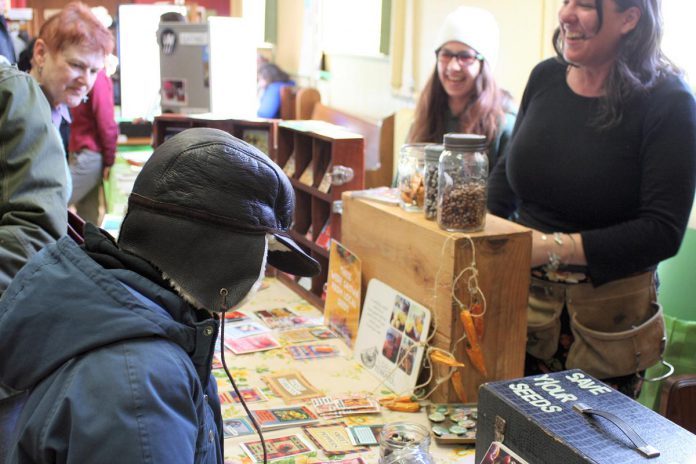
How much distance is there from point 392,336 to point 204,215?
0.96 m

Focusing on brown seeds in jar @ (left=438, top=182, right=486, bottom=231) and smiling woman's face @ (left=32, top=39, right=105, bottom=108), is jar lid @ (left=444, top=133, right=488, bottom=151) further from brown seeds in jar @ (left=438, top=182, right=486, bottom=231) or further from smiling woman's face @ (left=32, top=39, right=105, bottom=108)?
smiling woman's face @ (left=32, top=39, right=105, bottom=108)

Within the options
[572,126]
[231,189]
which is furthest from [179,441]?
[572,126]

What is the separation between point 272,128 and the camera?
115 inches

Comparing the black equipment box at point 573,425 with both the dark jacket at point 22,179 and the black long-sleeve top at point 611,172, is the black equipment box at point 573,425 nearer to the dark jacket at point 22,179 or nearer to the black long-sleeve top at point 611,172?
the black long-sleeve top at point 611,172

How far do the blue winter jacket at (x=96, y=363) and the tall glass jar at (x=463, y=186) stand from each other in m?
0.80

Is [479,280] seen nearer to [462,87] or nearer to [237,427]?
[237,427]

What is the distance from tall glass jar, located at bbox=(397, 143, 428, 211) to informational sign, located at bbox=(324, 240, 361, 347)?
26 centimetres

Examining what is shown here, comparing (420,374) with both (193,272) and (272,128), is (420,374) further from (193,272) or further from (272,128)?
(272,128)

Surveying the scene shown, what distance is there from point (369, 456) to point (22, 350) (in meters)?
0.79

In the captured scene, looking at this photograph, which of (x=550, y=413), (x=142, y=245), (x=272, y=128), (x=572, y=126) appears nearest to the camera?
(x=142, y=245)

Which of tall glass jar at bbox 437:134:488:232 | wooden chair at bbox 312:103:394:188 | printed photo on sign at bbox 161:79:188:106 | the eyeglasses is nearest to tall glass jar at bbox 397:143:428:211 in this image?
tall glass jar at bbox 437:134:488:232

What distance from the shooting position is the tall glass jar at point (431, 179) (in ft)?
6.11

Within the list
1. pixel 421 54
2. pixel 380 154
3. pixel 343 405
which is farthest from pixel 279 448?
pixel 421 54

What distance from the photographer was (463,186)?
5.77ft
